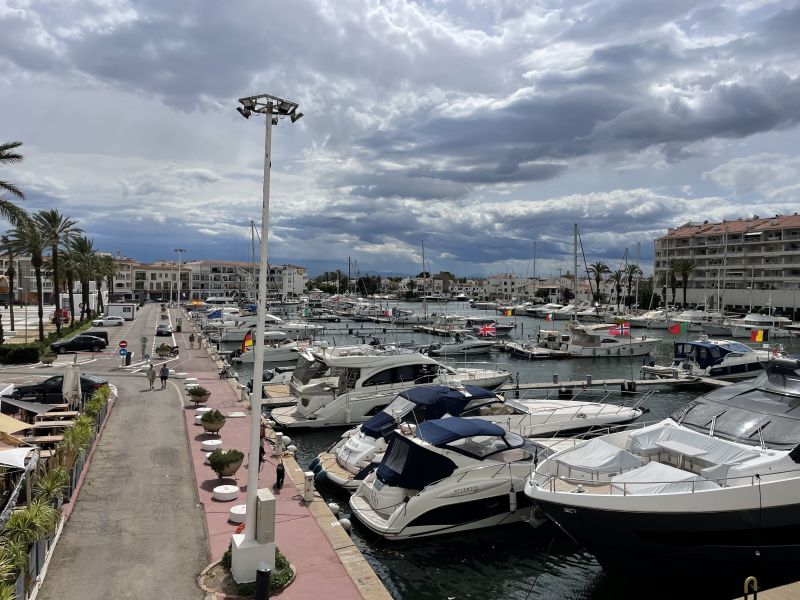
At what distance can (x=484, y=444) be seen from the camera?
18047mm

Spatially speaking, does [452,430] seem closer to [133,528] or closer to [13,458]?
[133,528]

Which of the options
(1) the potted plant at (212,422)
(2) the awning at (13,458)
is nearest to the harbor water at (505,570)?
(1) the potted plant at (212,422)

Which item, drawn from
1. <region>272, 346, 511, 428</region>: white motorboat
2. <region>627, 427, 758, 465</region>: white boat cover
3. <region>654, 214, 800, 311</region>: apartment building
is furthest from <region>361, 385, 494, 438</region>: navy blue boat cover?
<region>654, 214, 800, 311</region>: apartment building

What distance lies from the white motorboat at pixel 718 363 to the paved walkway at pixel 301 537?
110 feet

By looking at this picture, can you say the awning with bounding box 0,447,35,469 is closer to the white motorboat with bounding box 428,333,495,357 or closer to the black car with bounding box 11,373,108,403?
the black car with bounding box 11,373,108,403

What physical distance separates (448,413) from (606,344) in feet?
139

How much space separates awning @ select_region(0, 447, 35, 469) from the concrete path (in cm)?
188

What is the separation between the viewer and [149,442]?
21828mm

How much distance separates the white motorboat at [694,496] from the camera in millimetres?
12789

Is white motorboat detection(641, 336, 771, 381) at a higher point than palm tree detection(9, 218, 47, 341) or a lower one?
lower

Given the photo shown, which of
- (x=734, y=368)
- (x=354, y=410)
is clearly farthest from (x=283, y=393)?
(x=734, y=368)

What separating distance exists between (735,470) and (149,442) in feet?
61.1

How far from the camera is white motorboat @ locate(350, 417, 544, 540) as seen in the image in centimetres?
1633

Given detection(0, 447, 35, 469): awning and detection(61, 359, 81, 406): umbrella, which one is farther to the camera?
detection(61, 359, 81, 406): umbrella
